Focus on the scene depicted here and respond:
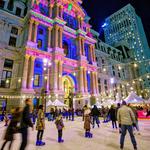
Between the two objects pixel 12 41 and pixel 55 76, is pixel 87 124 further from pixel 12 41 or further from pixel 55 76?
pixel 12 41

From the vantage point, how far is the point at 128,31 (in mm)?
82312

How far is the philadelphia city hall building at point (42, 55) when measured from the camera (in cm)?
2227

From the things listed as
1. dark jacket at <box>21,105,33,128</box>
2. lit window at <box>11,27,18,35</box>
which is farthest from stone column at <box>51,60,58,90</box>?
dark jacket at <box>21,105,33,128</box>

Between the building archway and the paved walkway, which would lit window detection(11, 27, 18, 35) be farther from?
the paved walkway

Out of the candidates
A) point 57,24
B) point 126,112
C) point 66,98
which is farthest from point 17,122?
point 57,24

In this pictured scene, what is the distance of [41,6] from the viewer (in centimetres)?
2986

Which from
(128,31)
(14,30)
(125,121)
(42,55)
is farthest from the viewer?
(128,31)

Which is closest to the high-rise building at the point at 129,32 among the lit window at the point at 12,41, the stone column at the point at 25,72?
the lit window at the point at 12,41

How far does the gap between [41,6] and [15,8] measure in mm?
5632

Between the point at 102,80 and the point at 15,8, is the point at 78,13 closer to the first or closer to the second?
the point at 15,8

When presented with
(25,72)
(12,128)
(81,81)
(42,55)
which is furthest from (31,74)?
(12,128)

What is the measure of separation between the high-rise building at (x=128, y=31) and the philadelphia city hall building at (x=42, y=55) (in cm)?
5051

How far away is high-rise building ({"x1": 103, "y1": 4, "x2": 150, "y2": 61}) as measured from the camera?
7979cm

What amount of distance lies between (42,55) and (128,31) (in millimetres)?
73532
